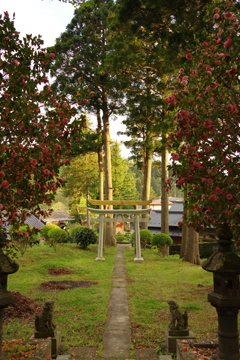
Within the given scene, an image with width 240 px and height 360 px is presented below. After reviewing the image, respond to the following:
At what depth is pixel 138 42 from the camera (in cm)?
1462

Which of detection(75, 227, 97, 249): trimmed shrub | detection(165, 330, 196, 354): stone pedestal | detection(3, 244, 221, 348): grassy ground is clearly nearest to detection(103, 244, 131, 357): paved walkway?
detection(3, 244, 221, 348): grassy ground

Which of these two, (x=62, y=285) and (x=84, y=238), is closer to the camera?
(x=62, y=285)

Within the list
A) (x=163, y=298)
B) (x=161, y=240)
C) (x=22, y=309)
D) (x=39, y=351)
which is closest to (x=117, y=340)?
(x=39, y=351)

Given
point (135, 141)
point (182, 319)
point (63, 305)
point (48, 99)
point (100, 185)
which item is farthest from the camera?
point (100, 185)

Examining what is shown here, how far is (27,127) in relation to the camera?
3.80m

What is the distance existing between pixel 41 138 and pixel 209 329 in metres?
4.59

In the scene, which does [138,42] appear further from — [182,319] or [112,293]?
[182,319]

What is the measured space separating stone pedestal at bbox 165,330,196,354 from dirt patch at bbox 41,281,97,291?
4.97m

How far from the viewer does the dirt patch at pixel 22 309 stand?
663 centimetres

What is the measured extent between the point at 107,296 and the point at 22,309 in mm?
2286

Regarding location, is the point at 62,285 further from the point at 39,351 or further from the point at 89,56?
the point at 89,56

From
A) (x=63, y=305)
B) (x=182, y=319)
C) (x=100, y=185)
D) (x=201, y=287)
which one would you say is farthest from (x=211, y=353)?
(x=100, y=185)

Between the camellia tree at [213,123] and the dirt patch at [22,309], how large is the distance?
15.6ft

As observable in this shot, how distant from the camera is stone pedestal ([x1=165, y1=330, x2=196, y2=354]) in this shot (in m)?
4.91
